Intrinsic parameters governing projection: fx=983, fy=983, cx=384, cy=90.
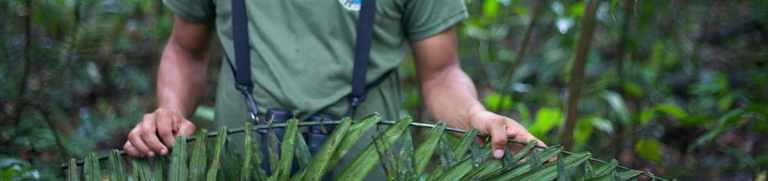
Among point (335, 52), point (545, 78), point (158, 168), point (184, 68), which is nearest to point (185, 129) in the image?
point (158, 168)

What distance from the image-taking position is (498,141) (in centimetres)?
127

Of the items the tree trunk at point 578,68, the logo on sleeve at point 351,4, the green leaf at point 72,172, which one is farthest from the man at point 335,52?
the tree trunk at point 578,68

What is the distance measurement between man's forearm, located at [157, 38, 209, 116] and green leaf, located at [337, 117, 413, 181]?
562mm

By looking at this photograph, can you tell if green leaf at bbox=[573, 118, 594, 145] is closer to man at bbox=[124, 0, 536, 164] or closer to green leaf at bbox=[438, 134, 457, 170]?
man at bbox=[124, 0, 536, 164]

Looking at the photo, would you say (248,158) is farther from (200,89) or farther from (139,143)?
(200,89)

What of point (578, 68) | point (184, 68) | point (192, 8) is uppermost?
point (192, 8)

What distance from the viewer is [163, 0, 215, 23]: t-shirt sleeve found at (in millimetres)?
1694

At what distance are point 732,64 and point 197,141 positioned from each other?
7.64 ft

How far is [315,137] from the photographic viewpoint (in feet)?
4.89

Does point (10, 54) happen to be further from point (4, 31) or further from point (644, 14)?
point (644, 14)

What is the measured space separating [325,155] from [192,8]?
572 millimetres

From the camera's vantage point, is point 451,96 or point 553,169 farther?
point 451,96

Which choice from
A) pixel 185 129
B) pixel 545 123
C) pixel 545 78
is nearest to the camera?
pixel 185 129

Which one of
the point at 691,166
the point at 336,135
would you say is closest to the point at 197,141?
the point at 336,135
